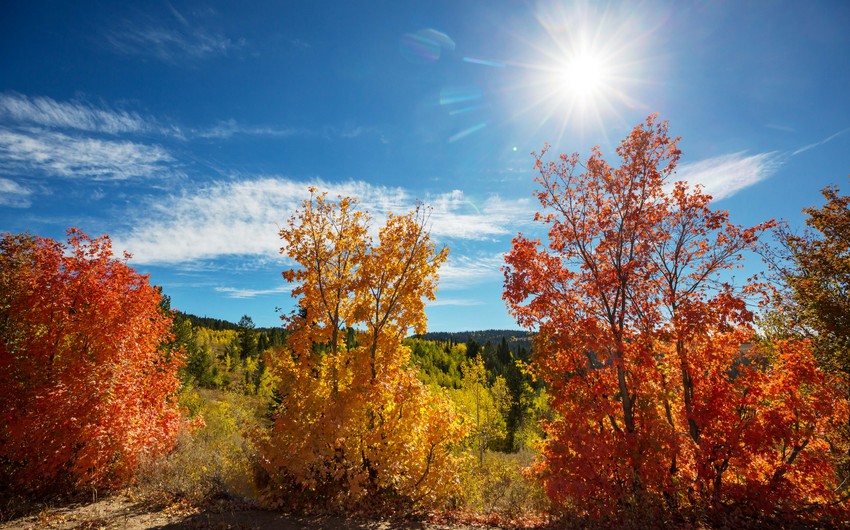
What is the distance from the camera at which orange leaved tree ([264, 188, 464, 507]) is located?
10648 millimetres

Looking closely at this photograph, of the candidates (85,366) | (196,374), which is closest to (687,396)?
(85,366)

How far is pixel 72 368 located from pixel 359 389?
350 inches

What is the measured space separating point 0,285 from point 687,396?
21.7 m

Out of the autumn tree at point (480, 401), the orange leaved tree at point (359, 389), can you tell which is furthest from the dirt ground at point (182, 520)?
the autumn tree at point (480, 401)

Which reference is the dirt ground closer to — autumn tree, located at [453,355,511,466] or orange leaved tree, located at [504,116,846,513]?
orange leaved tree, located at [504,116,846,513]

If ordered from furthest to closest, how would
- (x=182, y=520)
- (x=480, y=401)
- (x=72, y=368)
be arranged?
(x=480, y=401) → (x=72, y=368) → (x=182, y=520)

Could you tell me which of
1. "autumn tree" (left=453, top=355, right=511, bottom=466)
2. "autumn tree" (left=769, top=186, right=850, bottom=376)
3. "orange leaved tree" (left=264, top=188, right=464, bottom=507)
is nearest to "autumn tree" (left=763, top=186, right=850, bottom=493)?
"autumn tree" (left=769, top=186, right=850, bottom=376)

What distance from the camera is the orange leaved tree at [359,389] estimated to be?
34.9ft

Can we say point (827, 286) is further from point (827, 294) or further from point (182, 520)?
point (182, 520)

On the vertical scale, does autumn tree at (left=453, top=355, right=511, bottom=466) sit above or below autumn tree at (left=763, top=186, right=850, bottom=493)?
below

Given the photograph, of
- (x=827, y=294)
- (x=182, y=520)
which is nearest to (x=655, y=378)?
(x=827, y=294)

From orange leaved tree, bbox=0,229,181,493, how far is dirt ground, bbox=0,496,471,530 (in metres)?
1.61

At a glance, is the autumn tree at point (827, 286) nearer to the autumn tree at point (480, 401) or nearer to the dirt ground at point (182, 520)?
the dirt ground at point (182, 520)

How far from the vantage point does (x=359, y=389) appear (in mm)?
11180
